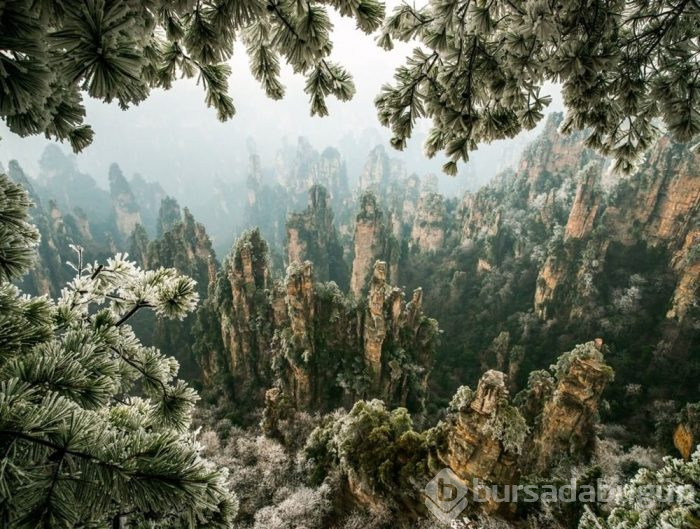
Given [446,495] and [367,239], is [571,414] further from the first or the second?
[367,239]

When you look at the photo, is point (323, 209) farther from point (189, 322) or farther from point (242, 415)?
point (242, 415)

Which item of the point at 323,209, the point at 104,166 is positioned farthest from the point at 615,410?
the point at 104,166

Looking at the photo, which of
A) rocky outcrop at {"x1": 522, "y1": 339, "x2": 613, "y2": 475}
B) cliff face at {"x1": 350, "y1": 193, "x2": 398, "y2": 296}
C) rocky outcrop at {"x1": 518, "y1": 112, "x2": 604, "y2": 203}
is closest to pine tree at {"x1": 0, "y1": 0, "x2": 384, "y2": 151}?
rocky outcrop at {"x1": 522, "y1": 339, "x2": 613, "y2": 475}

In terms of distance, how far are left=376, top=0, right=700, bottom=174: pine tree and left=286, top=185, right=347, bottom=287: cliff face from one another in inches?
1657

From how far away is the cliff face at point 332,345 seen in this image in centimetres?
2102

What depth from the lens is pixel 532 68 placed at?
2.45 m

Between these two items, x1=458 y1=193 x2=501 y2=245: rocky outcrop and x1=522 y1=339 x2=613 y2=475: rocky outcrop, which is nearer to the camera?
x1=522 y1=339 x2=613 y2=475: rocky outcrop

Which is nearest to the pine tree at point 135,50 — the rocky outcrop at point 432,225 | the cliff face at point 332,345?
the cliff face at point 332,345

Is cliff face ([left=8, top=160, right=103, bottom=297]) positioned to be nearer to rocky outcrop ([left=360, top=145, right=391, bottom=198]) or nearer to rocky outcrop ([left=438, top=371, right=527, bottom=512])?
rocky outcrop ([left=438, top=371, right=527, bottom=512])

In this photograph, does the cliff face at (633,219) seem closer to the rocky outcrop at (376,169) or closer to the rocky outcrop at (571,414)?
the rocky outcrop at (571,414)

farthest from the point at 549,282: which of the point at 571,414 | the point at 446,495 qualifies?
the point at 446,495

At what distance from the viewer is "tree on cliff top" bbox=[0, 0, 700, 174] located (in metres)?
1.97

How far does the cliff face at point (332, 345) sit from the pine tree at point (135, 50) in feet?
59.3

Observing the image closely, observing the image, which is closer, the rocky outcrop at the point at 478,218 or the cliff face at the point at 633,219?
the cliff face at the point at 633,219
